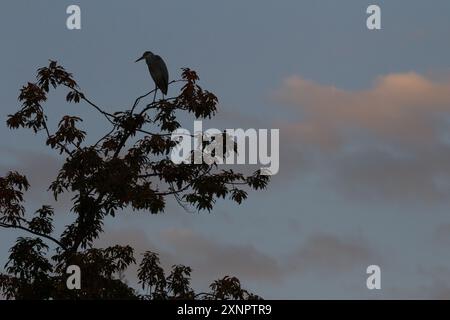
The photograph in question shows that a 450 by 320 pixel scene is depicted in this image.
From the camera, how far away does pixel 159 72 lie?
27797 millimetres

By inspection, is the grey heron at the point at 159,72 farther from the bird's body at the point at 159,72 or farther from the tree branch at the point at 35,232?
the tree branch at the point at 35,232

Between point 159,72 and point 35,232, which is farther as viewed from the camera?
point 159,72

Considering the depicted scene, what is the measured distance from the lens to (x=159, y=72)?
27.8 m

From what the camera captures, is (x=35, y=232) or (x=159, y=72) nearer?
(x=35, y=232)

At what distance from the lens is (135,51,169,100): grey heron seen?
27719mm

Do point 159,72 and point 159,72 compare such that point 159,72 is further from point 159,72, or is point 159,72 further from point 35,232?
point 35,232

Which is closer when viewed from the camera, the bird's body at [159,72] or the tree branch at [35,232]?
the tree branch at [35,232]

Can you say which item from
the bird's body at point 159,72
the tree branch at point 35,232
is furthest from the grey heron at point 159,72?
the tree branch at point 35,232

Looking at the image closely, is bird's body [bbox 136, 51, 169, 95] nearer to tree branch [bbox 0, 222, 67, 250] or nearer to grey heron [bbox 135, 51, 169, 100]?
grey heron [bbox 135, 51, 169, 100]

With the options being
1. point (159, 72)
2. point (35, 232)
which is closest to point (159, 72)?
point (159, 72)

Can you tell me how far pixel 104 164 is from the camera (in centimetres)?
2250

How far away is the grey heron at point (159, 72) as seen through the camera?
2772 centimetres

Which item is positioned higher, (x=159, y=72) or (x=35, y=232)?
(x=159, y=72)
